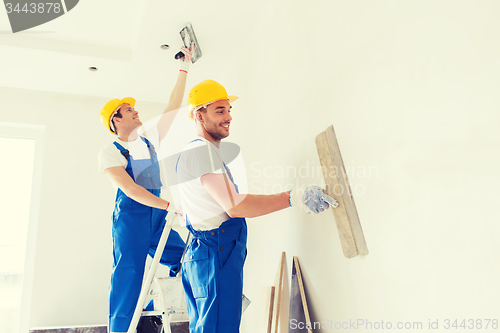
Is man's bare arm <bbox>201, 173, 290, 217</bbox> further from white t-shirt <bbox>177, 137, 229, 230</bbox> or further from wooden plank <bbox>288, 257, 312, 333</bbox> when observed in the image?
wooden plank <bbox>288, 257, 312, 333</bbox>

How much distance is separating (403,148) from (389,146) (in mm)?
67

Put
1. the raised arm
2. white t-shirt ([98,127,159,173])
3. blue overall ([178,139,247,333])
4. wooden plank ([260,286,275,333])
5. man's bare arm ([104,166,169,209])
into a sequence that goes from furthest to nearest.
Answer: the raised arm < white t-shirt ([98,127,159,173]) < man's bare arm ([104,166,169,209]) < wooden plank ([260,286,275,333]) < blue overall ([178,139,247,333])

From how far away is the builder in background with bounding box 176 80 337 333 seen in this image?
1399 mm

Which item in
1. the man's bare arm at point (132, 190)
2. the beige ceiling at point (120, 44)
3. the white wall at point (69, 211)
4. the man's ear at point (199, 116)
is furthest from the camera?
the white wall at point (69, 211)

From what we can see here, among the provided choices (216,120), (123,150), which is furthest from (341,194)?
(123,150)

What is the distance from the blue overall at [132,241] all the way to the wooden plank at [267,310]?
67cm

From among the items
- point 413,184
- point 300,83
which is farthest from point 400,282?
point 300,83

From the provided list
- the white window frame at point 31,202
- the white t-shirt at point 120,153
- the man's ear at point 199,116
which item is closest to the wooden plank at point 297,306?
the man's ear at point 199,116

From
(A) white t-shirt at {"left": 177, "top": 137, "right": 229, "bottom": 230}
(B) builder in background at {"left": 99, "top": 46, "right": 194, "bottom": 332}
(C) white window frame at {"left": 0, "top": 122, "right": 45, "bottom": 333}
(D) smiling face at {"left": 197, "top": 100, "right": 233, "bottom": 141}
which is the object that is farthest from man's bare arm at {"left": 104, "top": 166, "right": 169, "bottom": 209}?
(C) white window frame at {"left": 0, "top": 122, "right": 45, "bottom": 333}

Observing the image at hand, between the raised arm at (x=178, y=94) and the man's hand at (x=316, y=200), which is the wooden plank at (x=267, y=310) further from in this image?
the raised arm at (x=178, y=94)

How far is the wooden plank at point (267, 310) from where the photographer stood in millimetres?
1820

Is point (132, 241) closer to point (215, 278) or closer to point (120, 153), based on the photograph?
point (120, 153)

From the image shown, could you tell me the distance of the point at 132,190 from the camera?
1.95 m

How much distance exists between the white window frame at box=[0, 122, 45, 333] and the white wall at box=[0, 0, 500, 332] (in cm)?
241
